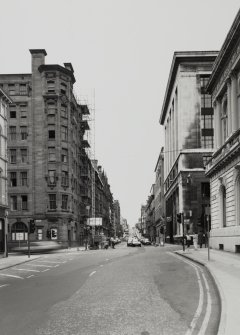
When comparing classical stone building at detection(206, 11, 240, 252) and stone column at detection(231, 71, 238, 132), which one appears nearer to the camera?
classical stone building at detection(206, 11, 240, 252)

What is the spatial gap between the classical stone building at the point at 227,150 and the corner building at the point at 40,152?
32.1 metres

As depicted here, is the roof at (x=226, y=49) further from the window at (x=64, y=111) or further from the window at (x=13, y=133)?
the window at (x=13, y=133)

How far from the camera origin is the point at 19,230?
67.9m

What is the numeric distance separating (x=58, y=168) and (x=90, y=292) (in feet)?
184

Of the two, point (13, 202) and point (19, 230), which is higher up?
point (13, 202)

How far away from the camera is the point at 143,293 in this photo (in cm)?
1334

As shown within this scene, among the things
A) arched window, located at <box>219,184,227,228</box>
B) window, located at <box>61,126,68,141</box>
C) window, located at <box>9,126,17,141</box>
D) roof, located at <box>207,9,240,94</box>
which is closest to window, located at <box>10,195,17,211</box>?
window, located at <box>9,126,17,141</box>

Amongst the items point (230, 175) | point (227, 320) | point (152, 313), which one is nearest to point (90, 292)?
point (152, 313)

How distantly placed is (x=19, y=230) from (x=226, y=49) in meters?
43.9

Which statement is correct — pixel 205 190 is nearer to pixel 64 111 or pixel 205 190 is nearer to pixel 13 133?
pixel 64 111

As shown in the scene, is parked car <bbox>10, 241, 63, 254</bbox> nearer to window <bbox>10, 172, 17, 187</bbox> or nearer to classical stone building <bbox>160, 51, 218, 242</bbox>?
classical stone building <bbox>160, 51, 218, 242</bbox>

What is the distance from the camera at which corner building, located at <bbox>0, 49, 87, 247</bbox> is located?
→ 6806 cm

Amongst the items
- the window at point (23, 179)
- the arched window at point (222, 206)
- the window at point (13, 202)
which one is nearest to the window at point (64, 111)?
the window at point (23, 179)

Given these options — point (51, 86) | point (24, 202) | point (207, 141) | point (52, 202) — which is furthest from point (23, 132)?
point (207, 141)
